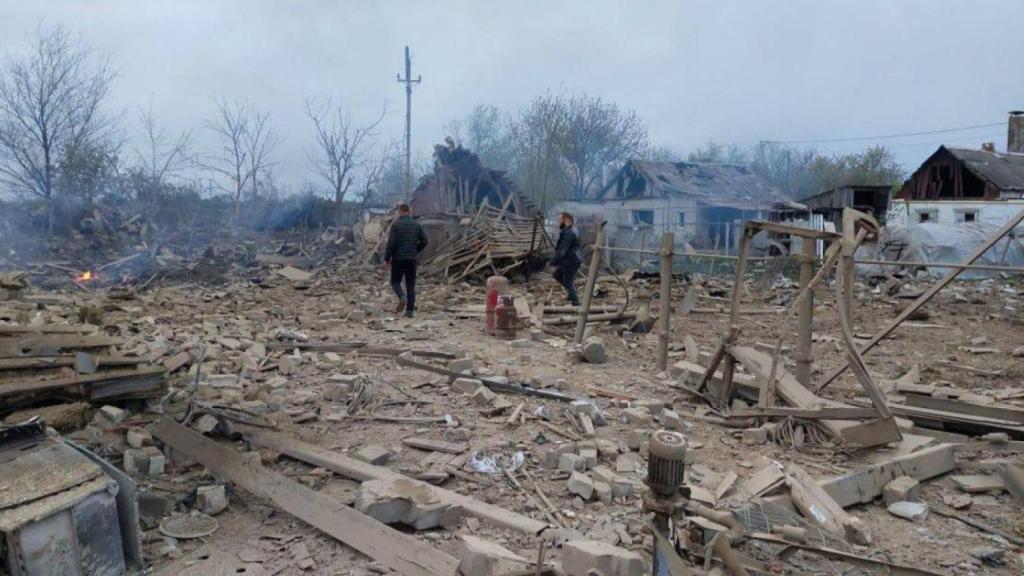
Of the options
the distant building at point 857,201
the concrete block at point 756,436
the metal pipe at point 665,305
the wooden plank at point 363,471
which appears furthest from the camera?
the distant building at point 857,201

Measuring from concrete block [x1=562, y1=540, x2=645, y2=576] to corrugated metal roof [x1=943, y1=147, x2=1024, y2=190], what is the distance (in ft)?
120

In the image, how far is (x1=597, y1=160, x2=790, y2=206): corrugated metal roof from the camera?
112ft

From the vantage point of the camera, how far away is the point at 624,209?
35.7 meters

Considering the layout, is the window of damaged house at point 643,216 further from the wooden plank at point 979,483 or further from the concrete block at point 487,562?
the concrete block at point 487,562

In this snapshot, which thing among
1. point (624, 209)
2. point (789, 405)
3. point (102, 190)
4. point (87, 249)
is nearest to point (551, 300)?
point (789, 405)

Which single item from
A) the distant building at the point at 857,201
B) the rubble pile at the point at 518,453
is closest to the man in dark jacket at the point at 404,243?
the rubble pile at the point at 518,453

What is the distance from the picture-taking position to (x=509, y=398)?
6.33 metres

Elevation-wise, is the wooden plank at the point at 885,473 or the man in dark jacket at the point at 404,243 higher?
the man in dark jacket at the point at 404,243

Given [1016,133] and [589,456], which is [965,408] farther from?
[1016,133]

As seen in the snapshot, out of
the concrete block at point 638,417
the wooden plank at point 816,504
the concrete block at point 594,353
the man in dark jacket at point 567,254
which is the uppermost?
the man in dark jacket at point 567,254

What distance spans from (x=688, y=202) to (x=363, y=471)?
31957 millimetres

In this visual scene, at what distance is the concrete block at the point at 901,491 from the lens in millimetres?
4336

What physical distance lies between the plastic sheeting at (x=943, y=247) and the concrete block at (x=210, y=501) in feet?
69.3

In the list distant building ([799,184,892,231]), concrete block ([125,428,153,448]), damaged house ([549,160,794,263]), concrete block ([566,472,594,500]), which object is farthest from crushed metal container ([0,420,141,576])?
distant building ([799,184,892,231])
